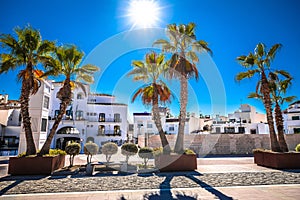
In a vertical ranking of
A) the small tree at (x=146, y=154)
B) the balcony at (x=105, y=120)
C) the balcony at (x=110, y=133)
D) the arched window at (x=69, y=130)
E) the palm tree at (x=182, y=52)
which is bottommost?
the small tree at (x=146, y=154)

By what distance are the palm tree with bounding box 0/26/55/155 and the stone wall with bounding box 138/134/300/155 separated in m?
15.4

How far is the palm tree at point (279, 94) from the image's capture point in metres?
13.1

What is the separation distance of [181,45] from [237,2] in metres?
3.83

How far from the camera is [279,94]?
1460 centimetres

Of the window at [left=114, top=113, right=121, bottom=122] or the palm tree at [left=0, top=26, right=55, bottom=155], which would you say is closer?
the palm tree at [left=0, top=26, right=55, bottom=155]

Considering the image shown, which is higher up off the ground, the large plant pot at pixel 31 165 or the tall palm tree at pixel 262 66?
the tall palm tree at pixel 262 66

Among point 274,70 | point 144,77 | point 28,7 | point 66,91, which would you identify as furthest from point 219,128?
point 28,7

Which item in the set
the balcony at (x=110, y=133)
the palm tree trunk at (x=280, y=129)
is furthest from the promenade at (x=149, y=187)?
the balcony at (x=110, y=133)

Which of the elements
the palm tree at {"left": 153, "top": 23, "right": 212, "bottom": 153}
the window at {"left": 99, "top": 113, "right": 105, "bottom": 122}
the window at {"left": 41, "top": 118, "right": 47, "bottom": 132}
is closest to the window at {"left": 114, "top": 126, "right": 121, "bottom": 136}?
the window at {"left": 99, "top": 113, "right": 105, "bottom": 122}

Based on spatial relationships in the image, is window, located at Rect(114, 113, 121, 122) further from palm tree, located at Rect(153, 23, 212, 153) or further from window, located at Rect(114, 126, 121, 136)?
palm tree, located at Rect(153, 23, 212, 153)

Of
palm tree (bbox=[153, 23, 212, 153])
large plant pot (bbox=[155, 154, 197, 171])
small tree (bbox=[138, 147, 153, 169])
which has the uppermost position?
palm tree (bbox=[153, 23, 212, 153])

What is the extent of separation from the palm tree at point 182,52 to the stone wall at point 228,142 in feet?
37.3

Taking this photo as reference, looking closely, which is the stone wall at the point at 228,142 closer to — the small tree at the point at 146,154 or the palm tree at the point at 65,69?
the small tree at the point at 146,154

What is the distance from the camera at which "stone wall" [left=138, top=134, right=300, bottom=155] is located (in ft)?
76.8
